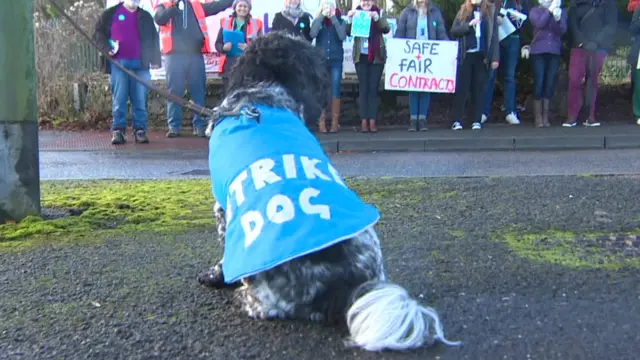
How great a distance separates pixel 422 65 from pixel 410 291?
31.5ft

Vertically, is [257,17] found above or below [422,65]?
above

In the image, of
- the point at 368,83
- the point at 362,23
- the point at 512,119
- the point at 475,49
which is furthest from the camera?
the point at 512,119

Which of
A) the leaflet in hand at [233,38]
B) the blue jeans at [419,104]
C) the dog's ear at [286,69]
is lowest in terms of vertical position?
the blue jeans at [419,104]

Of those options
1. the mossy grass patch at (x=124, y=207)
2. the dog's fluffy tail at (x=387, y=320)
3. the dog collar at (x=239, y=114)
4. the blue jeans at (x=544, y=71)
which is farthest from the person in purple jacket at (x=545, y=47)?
the dog's fluffy tail at (x=387, y=320)

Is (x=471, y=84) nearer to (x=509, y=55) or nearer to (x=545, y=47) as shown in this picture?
(x=509, y=55)

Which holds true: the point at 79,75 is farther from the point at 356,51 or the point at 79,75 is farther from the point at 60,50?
the point at 356,51

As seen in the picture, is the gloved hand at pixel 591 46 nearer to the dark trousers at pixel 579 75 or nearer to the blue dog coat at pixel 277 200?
the dark trousers at pixel 579 75

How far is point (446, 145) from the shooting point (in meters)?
11.7

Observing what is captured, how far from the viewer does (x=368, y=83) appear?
12586 millimetres

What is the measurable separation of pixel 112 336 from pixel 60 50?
12.6 metres

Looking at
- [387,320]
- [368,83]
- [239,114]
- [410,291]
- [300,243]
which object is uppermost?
[368,83]

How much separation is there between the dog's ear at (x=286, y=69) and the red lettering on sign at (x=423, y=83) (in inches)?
355

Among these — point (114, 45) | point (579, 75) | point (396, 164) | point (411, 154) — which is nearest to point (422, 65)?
point (411, 154)

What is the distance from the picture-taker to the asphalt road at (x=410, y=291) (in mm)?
3023
